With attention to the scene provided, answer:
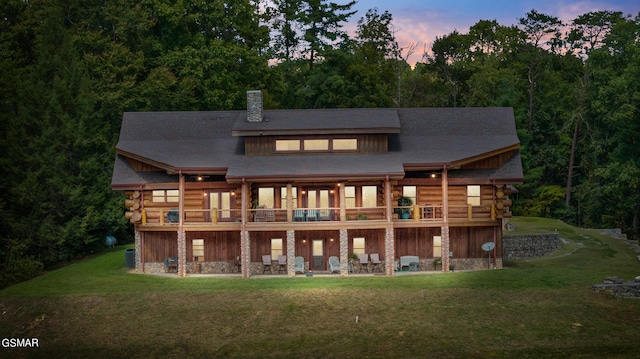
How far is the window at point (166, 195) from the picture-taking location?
41562mm

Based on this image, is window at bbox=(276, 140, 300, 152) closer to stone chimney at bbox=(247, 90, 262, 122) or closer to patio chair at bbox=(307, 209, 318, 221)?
stone chimney at bbox=(247, 90, 262, 122)

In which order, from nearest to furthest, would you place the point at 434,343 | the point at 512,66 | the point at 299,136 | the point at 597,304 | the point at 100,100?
the point at 434,343
the point at 597,304
the point at 299,136
the point at 100,100
the point at 512,66

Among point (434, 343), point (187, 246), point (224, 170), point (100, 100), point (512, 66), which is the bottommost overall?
point (434, 343)

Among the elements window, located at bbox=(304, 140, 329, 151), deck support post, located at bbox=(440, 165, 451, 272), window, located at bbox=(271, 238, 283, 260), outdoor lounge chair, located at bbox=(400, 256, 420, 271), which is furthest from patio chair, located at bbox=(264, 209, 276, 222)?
deck support post, located at bbox=(440, 165, 451, 272)

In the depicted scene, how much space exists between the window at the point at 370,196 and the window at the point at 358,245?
6.50 ft

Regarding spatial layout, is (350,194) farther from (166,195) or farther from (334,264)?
(166,195)

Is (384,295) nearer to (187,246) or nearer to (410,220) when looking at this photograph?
(410,220)

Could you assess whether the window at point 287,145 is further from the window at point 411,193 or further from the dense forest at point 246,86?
the dense forest at point 246,86

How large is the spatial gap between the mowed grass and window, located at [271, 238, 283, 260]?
291 cm

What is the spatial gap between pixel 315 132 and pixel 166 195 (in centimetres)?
926

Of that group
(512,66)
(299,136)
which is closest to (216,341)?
(299,136)

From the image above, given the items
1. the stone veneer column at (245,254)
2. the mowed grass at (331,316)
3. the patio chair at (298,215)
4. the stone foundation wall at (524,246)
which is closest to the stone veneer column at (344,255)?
the mowed grass at (331,316)

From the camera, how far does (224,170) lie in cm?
3988

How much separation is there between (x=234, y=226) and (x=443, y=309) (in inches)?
511
